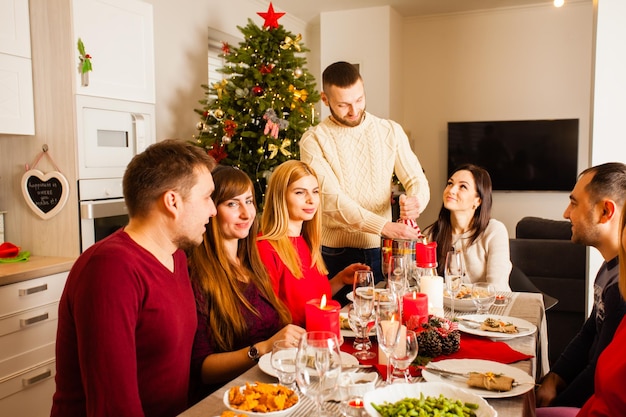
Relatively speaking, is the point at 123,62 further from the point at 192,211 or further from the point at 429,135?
the point at 429,135

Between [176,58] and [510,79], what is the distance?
3.76m

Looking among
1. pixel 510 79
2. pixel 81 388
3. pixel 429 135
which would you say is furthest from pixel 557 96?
pixel 81 388

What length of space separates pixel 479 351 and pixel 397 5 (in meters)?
5.27

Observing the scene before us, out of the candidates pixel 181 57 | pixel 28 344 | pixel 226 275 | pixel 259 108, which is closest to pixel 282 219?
pixel 226 275

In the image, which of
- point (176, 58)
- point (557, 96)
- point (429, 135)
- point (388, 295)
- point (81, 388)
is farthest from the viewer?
point (429, 135)

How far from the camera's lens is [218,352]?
181 cm

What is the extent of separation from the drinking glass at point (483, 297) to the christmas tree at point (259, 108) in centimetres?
245

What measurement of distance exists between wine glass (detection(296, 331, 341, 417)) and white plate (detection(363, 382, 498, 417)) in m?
0.14

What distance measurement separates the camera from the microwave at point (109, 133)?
10.8 ft

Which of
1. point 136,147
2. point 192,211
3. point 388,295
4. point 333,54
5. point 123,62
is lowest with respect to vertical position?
point 388,295

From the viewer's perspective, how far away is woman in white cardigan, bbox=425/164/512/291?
2996 mm

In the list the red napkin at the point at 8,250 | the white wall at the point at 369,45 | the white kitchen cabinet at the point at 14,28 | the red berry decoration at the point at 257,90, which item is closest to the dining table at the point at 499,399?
the red napkin at the point at 8,250

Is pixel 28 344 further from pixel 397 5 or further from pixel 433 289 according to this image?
pixel 397 5

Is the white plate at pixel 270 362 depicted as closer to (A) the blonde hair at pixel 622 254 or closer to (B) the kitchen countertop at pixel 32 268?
(A) the blonde hair at pixel 622 254
